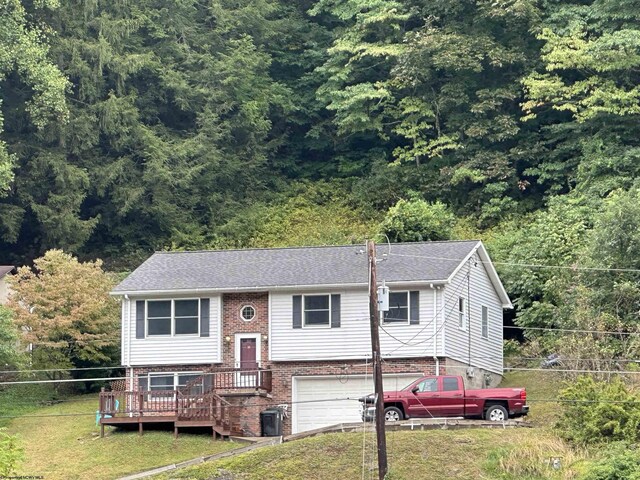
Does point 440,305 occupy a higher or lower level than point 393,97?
lower

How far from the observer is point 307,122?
82.2m

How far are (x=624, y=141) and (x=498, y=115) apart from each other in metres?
6.97

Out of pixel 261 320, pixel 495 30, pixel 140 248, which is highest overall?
pixel 495 30

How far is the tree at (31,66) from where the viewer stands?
68.1 m

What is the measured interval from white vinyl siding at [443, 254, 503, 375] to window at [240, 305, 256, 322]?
6765mm

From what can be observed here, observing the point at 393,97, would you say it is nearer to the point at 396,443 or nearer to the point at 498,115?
the point at 498,115

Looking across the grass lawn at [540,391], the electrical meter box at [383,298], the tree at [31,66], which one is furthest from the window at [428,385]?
the tree at [31,66]

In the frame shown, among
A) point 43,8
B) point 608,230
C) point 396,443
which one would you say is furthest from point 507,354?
point 43,8

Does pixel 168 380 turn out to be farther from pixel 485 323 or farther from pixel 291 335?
pixel 485 323

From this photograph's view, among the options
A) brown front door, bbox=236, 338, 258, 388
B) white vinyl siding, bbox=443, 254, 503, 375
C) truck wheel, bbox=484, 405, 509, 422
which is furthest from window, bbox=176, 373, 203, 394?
truck wheel, bbox=484, 405, 509, 422

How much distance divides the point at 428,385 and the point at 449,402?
0.86m

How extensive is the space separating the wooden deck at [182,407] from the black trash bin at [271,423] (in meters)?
0.80

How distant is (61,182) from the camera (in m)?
70.6

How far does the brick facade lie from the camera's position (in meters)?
49.7
